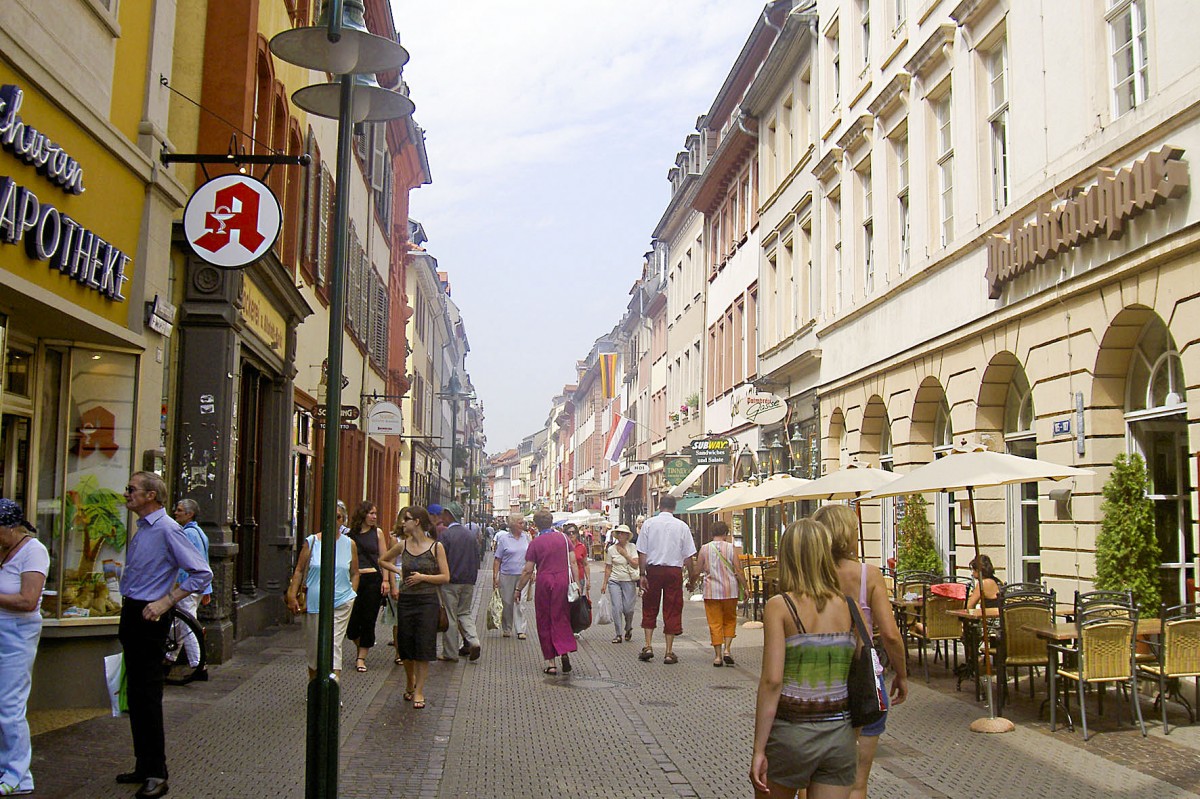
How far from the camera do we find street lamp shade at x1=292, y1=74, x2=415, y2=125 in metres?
6.72

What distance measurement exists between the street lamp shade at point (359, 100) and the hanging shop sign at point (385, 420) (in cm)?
1837

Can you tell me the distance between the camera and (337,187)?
6512mm

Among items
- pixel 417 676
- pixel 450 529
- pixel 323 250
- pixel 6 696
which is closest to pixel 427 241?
pixel 323 250

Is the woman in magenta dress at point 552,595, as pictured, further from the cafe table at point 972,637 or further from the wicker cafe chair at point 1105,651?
the wicker cafe chair at point 1105,651

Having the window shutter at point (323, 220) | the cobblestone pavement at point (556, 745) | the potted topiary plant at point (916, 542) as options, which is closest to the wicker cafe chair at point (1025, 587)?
the cobblestone pavement at point (556, 745)

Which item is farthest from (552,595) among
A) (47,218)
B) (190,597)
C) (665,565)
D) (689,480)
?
(689,480)

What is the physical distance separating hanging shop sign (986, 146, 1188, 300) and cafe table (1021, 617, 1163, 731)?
4015 mm

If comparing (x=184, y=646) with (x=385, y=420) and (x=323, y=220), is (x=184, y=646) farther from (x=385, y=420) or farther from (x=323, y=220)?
(x=385, y=420)

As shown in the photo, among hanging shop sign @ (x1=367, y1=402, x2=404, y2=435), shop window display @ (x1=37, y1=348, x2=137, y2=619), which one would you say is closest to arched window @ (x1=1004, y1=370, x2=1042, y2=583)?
shop window display @ (x1=37, y1=348, x2=137, y2=619)

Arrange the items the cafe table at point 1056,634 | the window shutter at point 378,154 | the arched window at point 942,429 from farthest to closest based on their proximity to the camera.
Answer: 1. the window shutter at point 378,154
2. the arched window at point 942,429
3. the cafe table at point 1056,634

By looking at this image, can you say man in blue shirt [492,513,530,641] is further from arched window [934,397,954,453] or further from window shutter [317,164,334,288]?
arched window [934,397,954,453]

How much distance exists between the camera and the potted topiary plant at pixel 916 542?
61.4 feet

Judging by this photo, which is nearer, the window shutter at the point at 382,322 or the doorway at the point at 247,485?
the doorway at the point at 247,485

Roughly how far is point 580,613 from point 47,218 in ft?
23.8
